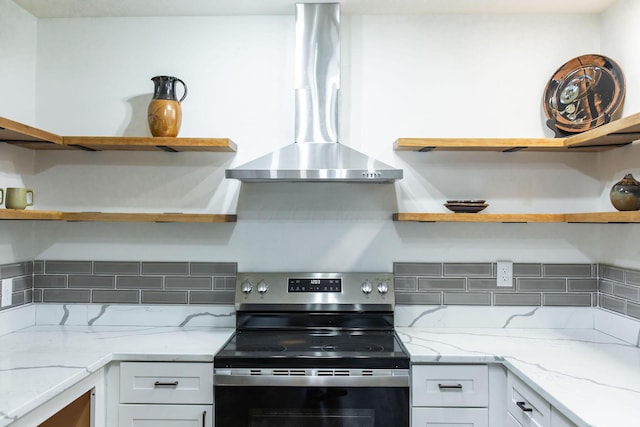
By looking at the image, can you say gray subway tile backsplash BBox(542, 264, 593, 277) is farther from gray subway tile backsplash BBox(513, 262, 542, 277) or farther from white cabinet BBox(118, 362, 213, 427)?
white cabinet BBox(118, 362, 213, 427)

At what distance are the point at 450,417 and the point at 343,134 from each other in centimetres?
139

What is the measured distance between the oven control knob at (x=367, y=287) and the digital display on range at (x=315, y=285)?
12 cm

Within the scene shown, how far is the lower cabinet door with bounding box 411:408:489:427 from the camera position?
6.21 feet

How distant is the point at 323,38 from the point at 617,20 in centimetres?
140

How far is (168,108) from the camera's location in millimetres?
2236

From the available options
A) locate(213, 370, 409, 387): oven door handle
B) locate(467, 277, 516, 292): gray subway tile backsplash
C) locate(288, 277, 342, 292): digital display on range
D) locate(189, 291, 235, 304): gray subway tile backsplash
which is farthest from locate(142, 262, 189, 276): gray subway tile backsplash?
locate(467, 277, 516, 292): gray subway tile backsplash

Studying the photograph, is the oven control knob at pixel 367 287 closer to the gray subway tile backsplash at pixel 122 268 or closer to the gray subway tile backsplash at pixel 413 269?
the gray subway tile backsplash at pixel 413 269

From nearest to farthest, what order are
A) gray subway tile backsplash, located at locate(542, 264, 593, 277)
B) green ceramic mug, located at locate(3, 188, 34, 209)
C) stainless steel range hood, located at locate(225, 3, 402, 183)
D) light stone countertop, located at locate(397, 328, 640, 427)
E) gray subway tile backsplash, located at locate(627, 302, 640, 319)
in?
light stone countertop, located at locate(397, 328, 640, 427), green ceramic mug, located at locate(3, 188, 34, 209), gray subway tile backsplash, located at locate(627, 302, 640, 319), stainless steel range hood, located at locate(225, 3, 402, 183), gray subway tile backsplash, located at locate(542, 264, 593, 277)

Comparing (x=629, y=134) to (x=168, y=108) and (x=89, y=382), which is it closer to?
(x=168, y=108)

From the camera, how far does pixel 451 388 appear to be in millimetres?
1898

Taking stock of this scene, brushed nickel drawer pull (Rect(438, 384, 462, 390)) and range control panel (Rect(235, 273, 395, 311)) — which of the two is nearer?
brushed nickel drawer pull (Rect(438, 384, 462, 390))

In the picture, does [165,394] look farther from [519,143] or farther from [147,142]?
[519,143]

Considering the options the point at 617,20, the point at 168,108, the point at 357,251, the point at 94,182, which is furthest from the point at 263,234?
the point at 617,20

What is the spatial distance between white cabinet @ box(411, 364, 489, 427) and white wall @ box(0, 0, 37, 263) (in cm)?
197
